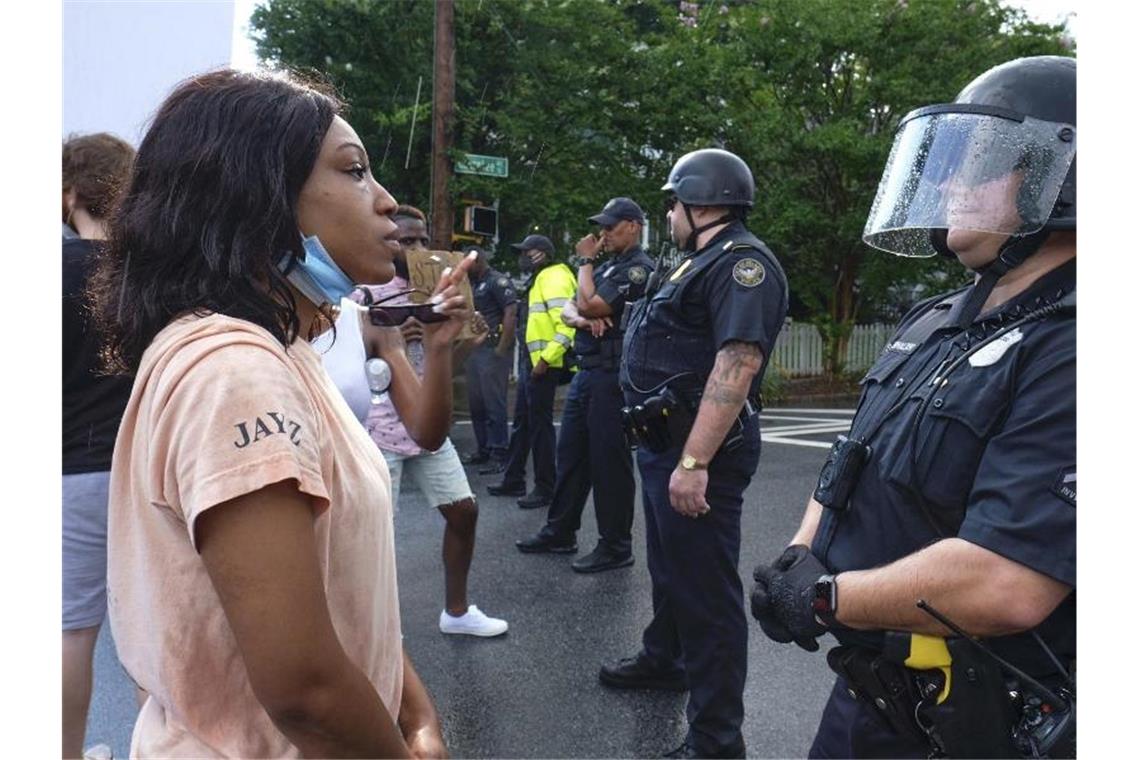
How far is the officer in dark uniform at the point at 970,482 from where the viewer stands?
161 centimetres

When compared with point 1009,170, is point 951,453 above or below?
below

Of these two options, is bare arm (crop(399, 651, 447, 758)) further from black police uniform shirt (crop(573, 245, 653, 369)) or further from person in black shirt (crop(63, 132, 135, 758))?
black police uniform shirt (crop(573, 245, 653, 369))

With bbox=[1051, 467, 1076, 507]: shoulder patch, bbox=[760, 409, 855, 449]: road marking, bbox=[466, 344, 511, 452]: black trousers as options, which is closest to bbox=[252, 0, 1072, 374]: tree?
bbox=[760, 409, 855, 449]: road marking

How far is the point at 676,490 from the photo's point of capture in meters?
3.39

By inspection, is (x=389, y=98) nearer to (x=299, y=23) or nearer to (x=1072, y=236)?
(x=299, y=23)

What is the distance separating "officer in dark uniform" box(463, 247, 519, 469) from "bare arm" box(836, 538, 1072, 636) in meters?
6.92

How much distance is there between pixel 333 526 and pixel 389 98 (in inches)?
579

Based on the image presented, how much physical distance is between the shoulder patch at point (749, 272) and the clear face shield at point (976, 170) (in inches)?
49.5

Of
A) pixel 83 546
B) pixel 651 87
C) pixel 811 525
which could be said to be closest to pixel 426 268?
pixel 83 546

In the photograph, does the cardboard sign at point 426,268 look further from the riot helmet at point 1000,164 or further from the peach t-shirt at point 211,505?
the peach t-shirt at point 211,505

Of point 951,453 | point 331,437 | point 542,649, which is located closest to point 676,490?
point 542,649

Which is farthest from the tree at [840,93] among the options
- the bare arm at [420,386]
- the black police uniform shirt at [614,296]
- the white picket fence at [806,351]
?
the bare arm at [420,386]

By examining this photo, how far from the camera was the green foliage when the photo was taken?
49.3 ft

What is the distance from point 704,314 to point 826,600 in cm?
184
